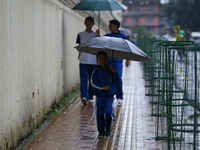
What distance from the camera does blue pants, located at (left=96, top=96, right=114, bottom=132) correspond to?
5550 mm

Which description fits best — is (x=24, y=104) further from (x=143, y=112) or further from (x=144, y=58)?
(x=143, y=112)

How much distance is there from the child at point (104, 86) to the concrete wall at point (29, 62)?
1.06 metres

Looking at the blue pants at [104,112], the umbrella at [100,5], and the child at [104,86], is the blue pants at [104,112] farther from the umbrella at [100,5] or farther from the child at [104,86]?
the umbrella at [100,5]

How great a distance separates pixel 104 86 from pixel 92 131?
978 millimetres

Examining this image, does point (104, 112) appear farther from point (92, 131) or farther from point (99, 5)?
point (99, 5)

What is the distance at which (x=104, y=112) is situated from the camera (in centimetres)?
561

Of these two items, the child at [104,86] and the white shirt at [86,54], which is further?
the white shirt at [86,54]

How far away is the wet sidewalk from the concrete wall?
337 millimetres

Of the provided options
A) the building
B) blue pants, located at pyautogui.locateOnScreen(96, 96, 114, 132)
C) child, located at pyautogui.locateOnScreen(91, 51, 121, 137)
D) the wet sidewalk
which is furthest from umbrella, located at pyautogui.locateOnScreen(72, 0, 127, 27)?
the building

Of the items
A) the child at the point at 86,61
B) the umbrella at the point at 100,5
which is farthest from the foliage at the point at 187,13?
the child at the point at 86,61

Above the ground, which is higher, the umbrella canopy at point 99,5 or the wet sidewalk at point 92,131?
the umbrella canopy at point 99,5

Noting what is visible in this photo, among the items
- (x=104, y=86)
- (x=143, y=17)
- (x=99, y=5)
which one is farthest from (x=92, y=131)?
(x=143, y=17)

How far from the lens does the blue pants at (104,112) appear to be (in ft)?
18.2

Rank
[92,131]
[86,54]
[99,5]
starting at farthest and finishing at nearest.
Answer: [86,54]
[99,5]
[92,131]
